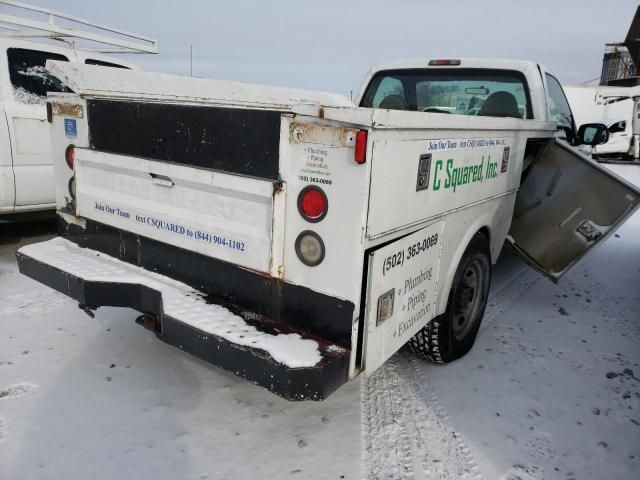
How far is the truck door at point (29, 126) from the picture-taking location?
4.98 metres

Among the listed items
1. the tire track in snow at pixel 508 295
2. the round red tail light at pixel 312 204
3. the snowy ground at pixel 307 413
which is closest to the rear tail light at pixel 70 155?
the snowy ground at pixel 307 413

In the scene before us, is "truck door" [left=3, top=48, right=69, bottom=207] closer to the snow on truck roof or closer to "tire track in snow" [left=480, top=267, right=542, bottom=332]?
the snow on truck roof

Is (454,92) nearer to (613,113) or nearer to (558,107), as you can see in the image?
(558,107)

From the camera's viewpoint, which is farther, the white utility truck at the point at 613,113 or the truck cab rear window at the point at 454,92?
the white utility truck at the point at 613,113

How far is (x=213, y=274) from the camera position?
2.57m

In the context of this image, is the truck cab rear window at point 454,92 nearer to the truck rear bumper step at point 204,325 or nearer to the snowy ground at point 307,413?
the snowy ground at point 307,413

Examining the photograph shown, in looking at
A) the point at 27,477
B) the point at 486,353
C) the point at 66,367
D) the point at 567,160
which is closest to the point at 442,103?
the point at 567,160

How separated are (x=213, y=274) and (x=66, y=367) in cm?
134

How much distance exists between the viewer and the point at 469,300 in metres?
3.52

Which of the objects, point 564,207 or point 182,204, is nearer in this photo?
point 182,204

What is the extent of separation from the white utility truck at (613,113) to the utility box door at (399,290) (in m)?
11.1

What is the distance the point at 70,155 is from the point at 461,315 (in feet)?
9.00

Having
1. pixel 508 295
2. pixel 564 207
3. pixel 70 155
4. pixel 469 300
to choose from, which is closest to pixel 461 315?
pixel 469 300

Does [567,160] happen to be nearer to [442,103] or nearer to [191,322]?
[442,103]
